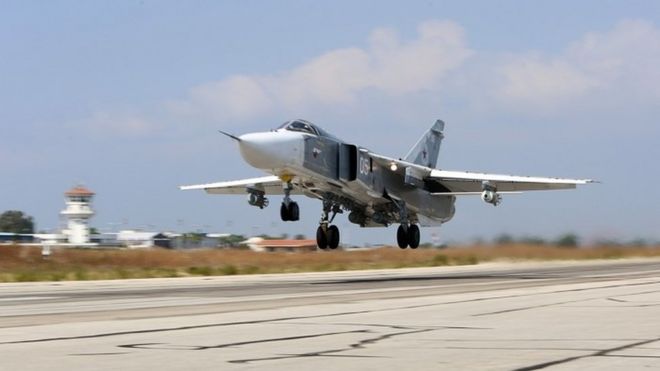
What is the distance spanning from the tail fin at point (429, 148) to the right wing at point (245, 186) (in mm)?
6364

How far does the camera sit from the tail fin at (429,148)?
1714 inches

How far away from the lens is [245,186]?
39969 millimetres

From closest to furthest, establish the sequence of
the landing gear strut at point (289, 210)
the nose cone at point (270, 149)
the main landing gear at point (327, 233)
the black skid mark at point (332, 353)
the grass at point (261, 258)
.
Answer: the black skid mark at point (332, 353) < the nose cone at point (270, 149) < the landing gear strut at point (289, 210) < the main landing gear at point (327, 233) < the grass at point (261, 258)

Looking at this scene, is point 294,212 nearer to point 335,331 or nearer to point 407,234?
point 407,234

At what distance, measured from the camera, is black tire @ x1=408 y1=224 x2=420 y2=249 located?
124 feet

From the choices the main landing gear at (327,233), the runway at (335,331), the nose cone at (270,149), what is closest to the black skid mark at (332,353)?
the runway at (335,331)

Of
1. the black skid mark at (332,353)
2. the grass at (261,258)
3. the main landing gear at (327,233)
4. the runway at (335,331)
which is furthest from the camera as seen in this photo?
the grass at (261,258)

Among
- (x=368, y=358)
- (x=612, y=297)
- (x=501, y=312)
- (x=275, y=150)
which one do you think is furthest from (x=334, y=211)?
(x=368, y=358)

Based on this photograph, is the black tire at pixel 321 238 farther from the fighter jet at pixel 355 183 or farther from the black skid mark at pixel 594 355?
the black skid mark at pixel 594 355

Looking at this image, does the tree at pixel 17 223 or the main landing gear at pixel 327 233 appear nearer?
the main landing gear at pixel 327 233

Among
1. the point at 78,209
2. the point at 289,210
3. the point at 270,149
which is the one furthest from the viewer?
the point at 78,209

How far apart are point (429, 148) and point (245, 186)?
10.1 meters

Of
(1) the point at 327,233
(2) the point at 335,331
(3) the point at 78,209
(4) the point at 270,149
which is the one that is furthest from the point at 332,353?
(3) the point at 78,209

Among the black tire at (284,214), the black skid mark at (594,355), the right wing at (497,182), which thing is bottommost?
the black skid mark at (594,355)
